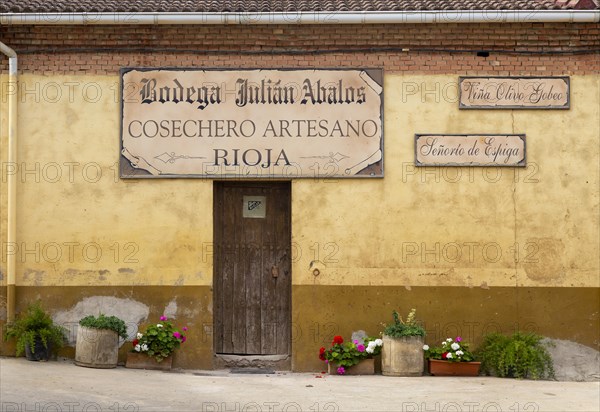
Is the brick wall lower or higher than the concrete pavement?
higher

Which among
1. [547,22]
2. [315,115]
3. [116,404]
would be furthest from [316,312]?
[547,22]

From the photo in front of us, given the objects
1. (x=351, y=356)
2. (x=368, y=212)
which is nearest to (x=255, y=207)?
(x=368, y=212)

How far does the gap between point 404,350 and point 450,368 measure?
24.6 inches

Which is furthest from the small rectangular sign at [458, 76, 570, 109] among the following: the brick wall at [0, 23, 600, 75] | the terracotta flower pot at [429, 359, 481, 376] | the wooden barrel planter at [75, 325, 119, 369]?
the wooden barrel planter at [75, 325, 119, 369]

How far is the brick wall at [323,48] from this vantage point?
1304 cm

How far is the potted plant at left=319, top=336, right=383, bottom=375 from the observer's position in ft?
41.4

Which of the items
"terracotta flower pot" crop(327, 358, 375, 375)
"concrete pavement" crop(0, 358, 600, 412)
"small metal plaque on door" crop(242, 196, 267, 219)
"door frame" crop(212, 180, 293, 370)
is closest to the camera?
"concrete pavement" crop(0, 358, 600, 412)

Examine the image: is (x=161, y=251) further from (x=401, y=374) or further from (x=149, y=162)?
(x=401, y=374)

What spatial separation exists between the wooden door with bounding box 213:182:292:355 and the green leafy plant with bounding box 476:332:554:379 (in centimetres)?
257

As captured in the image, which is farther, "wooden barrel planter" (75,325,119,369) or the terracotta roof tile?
the terracotta roof tile

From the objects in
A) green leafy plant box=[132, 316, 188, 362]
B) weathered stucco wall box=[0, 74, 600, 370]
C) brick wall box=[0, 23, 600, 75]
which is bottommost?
green leafy plant box=[132, 316, 188, 362]

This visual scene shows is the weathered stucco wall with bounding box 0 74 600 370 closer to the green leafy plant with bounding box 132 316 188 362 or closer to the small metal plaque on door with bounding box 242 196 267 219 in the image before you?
the green leafy plant with bounding box 132 316 188 362

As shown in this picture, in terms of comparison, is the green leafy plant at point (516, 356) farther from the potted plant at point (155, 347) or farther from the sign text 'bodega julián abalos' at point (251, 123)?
the potted plant at point (155, 347)

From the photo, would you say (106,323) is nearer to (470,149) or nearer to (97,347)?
(97,347)
